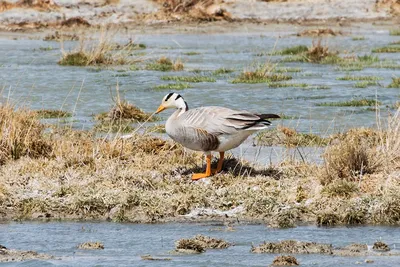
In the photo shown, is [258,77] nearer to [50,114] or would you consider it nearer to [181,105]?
[50,114]

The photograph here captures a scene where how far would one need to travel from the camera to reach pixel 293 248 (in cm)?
816

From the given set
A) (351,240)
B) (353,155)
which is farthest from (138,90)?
(351,240)

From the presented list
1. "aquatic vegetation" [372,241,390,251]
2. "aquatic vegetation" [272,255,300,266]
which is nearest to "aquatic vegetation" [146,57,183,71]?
"aquatic vegetation" [372,241,390,251]

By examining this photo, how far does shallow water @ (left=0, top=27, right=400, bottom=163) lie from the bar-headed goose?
1728 millimetres

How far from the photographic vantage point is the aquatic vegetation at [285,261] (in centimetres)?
756

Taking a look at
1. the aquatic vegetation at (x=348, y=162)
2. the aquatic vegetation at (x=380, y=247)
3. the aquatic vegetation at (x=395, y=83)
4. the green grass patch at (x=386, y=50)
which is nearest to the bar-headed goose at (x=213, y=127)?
the aquatic vegetation at (x=348, y=162)

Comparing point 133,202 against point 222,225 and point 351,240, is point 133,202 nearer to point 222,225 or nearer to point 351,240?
point 222,225

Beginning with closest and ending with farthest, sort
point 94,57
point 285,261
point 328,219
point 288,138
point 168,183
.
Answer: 1. point 285,261
2. point 328,219
3. point 168,183
4. point 288,138
5. point 94,57

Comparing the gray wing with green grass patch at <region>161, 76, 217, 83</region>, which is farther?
green grass patch at <region>161, 76, 217, 83</region>

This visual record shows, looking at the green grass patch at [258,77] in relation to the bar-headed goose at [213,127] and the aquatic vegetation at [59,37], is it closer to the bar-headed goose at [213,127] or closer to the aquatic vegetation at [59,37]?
the bar-headed goose at [213,127]

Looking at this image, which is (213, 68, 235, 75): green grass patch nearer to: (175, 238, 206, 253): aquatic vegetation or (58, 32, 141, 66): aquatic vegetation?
(58, 32, 141, 66): aquatic vegetation

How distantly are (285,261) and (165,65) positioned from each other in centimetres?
1798

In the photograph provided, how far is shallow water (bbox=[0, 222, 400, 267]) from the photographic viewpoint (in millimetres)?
7805

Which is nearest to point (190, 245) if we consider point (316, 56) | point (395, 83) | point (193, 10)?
point (395, 83)
